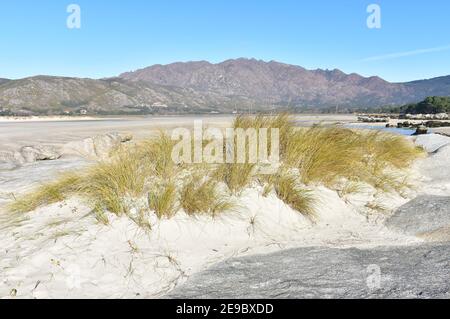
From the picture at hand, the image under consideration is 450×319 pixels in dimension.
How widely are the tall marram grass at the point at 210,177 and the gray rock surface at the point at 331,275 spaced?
115 cm

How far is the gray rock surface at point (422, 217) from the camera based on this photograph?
14.0 ft

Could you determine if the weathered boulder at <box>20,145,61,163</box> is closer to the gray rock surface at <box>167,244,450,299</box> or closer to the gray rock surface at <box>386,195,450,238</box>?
the gray rock surface at <box>167,244,450,299</box>

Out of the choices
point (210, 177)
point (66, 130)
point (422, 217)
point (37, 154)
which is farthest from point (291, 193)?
point (66, 130)

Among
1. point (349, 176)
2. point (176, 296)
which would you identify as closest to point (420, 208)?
point (349, 176)

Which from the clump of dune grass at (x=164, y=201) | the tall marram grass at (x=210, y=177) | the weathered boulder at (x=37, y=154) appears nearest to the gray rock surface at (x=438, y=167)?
the tall marram grass at (x=210, y=177)

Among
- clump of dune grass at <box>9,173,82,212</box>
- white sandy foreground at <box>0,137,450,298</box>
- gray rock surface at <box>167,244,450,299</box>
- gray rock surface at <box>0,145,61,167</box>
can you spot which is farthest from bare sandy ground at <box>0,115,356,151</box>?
gray rock surface at <box>167,244,450,299</box>

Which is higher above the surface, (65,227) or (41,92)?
(41,92)

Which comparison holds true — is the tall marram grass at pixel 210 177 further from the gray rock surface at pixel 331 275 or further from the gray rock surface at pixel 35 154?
the gray rock surface at pixel 35 154

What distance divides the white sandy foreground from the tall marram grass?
0.52 feet

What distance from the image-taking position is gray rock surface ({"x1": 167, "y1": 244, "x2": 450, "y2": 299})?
2.66 meters

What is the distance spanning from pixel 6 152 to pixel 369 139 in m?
12.9
